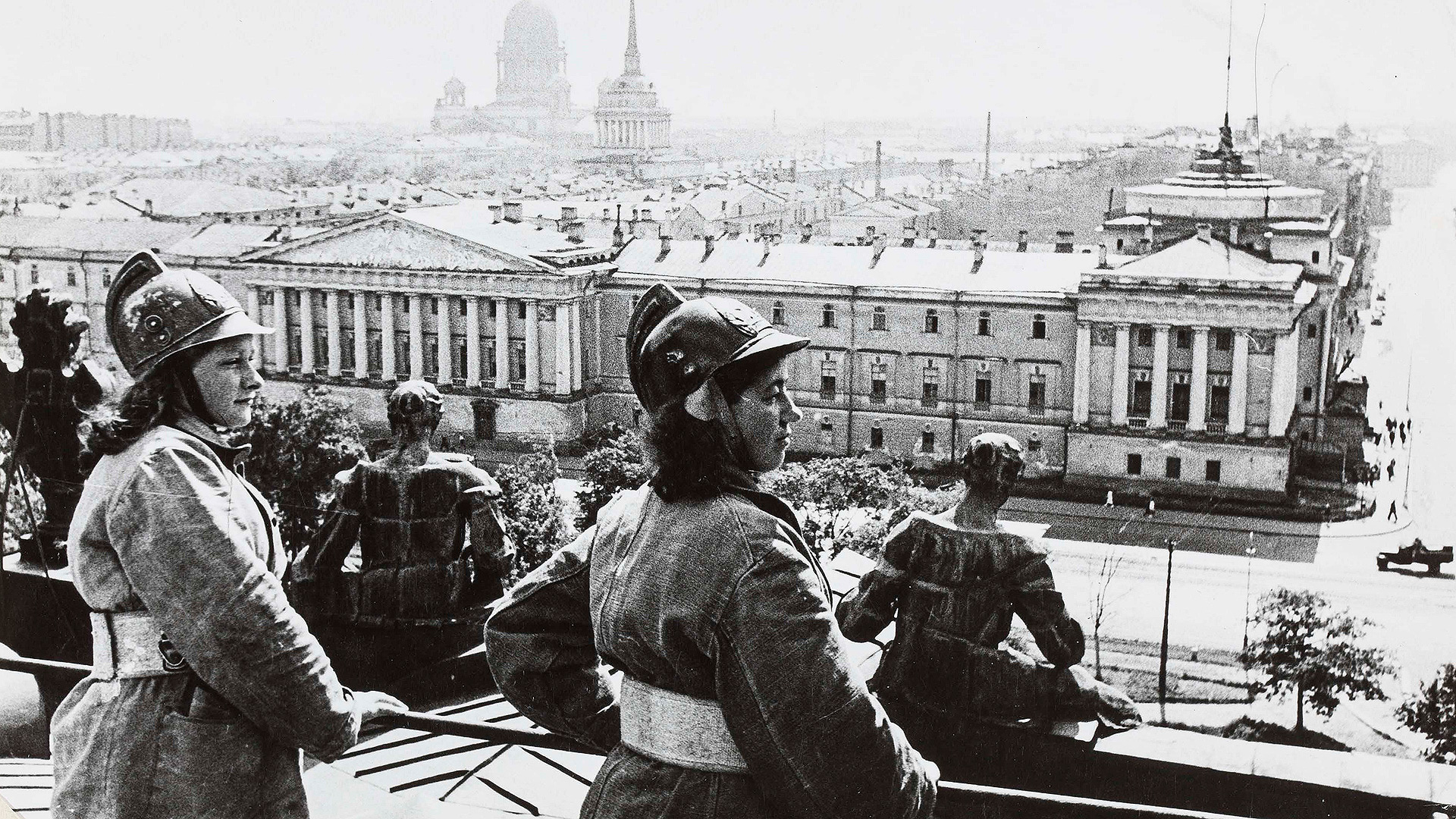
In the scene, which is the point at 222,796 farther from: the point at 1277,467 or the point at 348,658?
the point at 1277,467

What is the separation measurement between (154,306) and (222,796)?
68 cm

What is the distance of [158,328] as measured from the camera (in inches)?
87.9

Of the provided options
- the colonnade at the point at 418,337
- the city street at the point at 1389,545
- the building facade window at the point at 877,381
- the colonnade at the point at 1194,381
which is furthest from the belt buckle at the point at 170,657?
the colonnade at the point at 1194,381

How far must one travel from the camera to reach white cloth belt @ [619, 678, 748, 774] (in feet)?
5.70

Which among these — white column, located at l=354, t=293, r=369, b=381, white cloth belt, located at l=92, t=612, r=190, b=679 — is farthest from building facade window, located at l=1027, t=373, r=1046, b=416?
white cloth belt, located at l=92, t=612, r=190, b=679

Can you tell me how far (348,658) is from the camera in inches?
147

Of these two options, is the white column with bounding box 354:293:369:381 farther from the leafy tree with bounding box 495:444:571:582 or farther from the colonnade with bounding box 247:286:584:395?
the leafy tree with bounding box 495:444:571:582

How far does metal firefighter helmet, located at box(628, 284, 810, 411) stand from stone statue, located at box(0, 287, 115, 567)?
2862mm

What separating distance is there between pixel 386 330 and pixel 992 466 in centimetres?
825

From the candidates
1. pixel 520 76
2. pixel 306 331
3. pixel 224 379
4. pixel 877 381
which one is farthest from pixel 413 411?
pixel 877 381

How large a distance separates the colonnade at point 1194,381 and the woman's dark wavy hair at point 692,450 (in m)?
10.2

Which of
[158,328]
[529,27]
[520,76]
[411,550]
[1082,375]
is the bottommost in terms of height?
[1082,375]

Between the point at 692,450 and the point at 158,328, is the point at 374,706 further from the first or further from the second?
the point at 692,450

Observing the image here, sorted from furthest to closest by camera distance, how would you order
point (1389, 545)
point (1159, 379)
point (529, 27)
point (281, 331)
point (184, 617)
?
1. point (1159, 379)
2. point (281, 331)
3. point (1389, 545)
4. point (529, 27)
5. point (184, 617)
